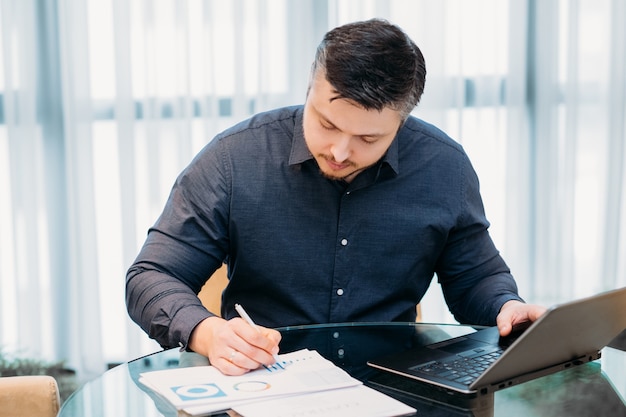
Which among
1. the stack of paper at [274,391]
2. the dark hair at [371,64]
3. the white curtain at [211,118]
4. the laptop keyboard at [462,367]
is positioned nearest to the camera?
the stack of paper at [274,391]

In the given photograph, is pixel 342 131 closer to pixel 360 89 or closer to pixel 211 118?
pixel 360 89

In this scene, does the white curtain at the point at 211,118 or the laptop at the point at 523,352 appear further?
the white curtain at the point at 211,118

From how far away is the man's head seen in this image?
5.23ft

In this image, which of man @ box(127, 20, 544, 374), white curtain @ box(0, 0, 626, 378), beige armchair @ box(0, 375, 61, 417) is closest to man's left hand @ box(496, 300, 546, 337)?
man @ box(127, 20, 544, 374)

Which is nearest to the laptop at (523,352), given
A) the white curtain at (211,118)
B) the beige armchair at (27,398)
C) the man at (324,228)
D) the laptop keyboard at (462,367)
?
the laptop keyboard at (462,367)

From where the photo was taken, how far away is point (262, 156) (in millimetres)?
1872

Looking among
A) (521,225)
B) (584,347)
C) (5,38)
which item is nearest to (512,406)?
(584,347)

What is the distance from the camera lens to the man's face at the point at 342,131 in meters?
1.62

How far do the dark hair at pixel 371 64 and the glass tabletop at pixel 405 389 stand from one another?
18.1 inches

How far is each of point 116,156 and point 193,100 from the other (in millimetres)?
378

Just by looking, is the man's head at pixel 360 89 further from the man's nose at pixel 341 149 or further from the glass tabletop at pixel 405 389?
the glass tabletop at pixel 405 389

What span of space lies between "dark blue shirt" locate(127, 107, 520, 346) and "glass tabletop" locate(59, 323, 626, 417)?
200mm

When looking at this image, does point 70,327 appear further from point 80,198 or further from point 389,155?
point 389,155

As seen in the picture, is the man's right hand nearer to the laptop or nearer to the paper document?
the paper document
